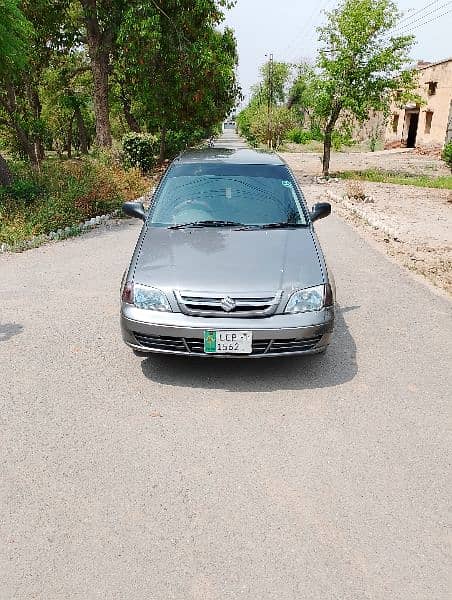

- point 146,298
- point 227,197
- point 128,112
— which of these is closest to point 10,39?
point 227,197

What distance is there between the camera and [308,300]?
389 centimetres

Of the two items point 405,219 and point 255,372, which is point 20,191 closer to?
point 255,372

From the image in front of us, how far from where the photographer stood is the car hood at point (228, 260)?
3838 mm

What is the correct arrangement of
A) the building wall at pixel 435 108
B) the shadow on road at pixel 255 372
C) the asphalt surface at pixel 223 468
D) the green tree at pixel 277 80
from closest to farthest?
the asphalt surface at pixel 223 468 < the shadow on road at pixel 255 372 < the building wall at pixel 435 108 < the green tree at pixel 277 80

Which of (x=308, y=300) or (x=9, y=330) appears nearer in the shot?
(x=308, y=300)

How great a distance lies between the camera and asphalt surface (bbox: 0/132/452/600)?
2.38 metres

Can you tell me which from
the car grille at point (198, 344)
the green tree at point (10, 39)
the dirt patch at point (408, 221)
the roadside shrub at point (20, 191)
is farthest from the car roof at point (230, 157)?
the green tree at point (10, 39)

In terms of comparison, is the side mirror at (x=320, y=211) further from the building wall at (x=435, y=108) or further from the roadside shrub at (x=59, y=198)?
the building wall at (x=435, y=108)

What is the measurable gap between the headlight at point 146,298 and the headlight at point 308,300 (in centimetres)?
98

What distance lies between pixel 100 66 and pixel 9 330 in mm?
14850

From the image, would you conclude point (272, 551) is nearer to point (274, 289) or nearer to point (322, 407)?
point (322, 407)

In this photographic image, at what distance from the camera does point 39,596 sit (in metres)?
2.25

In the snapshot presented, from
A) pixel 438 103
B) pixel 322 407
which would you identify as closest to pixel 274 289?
pixel 322 407

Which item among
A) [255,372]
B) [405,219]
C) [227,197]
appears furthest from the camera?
[405,219]
